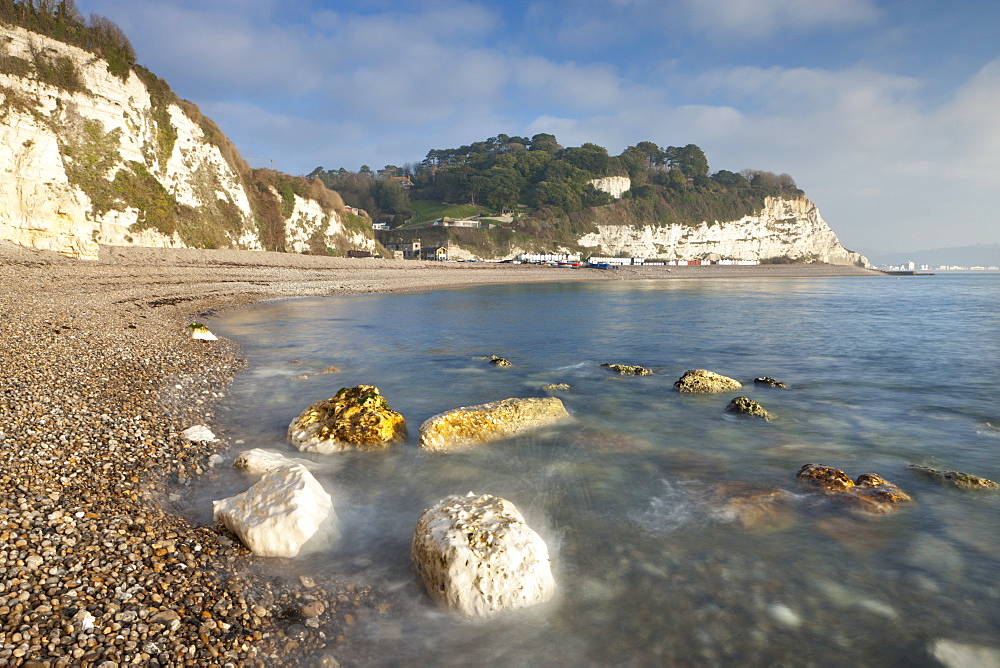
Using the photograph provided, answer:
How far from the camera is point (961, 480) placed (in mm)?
7301

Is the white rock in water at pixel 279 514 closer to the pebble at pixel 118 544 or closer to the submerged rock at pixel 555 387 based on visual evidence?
the pebble at pixel 118 544

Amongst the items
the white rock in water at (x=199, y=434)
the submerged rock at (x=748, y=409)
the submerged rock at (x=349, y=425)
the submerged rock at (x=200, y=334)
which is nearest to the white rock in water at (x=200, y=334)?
the submerged rock at (x=200, y=334)

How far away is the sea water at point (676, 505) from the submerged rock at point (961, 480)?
22 centimetres

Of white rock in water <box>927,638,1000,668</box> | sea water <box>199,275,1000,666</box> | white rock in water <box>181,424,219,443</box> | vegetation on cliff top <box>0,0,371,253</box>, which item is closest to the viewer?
white rock in water <box>927,638,1000,668</box>

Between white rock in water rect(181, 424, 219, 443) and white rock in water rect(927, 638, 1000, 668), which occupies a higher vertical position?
white rock in water rect(181, 424, 219, 443)

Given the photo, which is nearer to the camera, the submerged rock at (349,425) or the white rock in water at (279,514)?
the white rock in water at (279,514)

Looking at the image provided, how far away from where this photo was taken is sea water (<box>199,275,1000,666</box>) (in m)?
4.28

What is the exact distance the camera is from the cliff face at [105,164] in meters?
29.6

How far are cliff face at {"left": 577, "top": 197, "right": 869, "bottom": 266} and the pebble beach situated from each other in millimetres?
109342

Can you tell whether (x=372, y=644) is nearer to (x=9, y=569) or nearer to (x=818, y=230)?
(x=9, y=569)

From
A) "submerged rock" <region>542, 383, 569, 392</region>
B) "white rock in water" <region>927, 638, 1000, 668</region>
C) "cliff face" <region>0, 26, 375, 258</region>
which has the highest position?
"cliff face" <region>0, 26, 375, 258</region>

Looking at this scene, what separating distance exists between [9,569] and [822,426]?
457 inches

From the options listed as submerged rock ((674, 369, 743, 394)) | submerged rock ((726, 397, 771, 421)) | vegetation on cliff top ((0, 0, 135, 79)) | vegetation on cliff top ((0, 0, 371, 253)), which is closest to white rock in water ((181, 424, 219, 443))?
submerged rock ((726, 397, 771, 421))

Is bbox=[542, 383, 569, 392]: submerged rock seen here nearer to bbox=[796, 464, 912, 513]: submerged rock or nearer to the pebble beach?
bbox=[796, 464, 912, 513]: submerged rock
